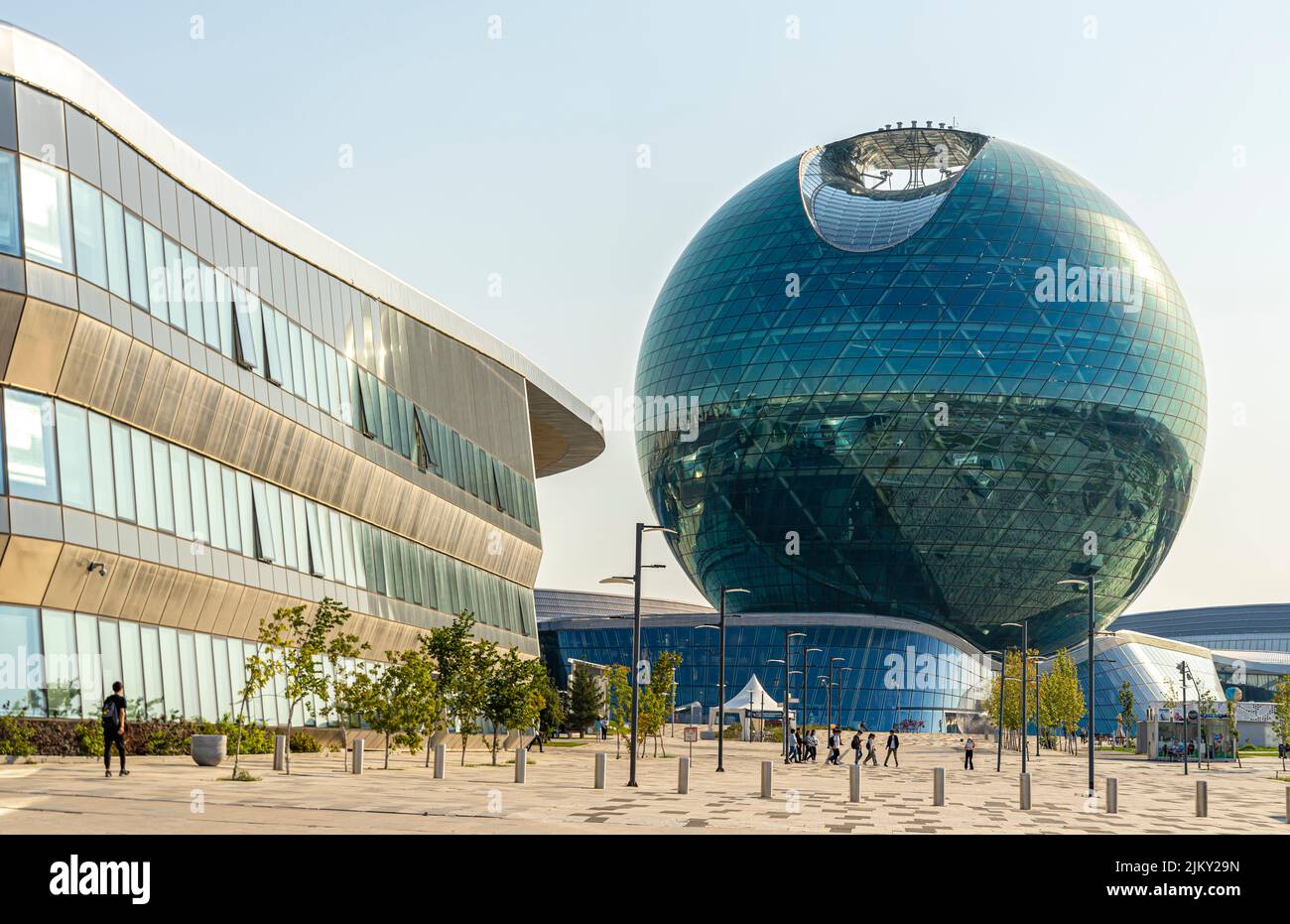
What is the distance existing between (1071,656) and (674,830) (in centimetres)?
10273

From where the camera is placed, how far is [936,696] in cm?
10219

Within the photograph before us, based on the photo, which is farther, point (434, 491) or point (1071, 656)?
point (1071, 656)

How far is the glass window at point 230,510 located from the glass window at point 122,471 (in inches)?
210

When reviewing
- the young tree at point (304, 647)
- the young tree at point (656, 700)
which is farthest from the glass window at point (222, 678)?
the young tree at point (656, 700)

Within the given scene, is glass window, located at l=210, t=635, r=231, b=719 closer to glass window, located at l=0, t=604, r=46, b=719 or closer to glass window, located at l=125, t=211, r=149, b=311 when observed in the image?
glass window, located at l=0, t=604, r=46, b=719

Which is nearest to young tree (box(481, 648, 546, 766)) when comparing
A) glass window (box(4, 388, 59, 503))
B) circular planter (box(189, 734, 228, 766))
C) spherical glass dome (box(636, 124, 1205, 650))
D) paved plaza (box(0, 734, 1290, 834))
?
paved plaza (box(0, 734, 1290, 834))

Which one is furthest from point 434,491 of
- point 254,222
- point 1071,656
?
point 1071,656

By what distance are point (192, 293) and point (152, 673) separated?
9.03 m

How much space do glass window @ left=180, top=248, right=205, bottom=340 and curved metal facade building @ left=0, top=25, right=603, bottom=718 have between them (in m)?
0.08

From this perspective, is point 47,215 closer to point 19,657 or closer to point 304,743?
point 19,657

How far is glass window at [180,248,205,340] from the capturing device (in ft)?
121

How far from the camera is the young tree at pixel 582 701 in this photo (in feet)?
287

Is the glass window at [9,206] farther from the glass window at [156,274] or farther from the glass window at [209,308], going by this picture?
the glass window at [209,308]
